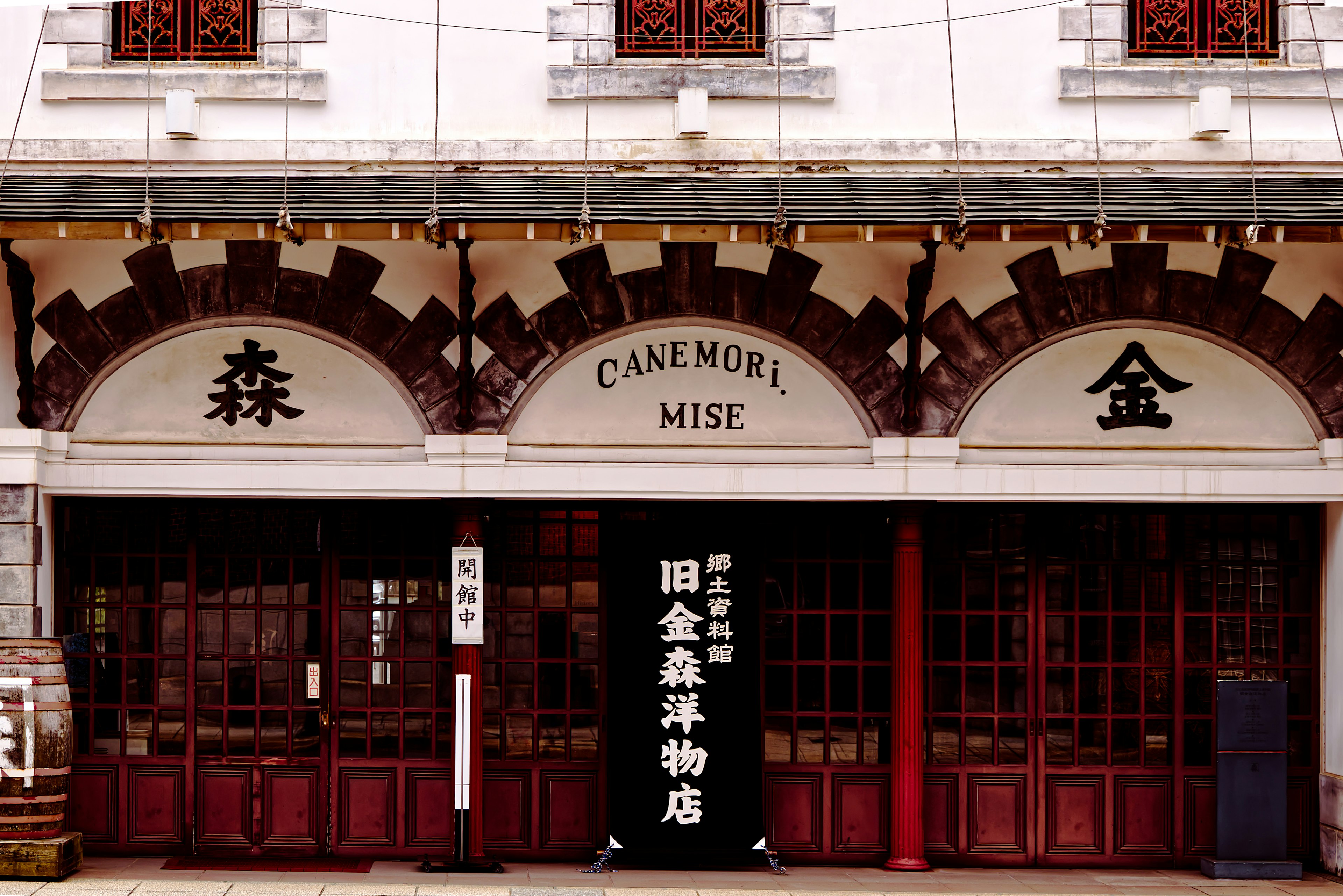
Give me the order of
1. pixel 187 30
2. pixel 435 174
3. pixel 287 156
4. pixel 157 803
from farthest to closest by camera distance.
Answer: pixel 157 803, pixel 187 30, pixel 287 156, pixel 435 174

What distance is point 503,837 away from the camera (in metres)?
10.1

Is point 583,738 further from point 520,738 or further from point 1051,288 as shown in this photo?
point 1051,288

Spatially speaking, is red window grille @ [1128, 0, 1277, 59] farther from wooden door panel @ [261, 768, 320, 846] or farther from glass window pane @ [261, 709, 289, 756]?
wooden door panel @ [261, 768, 320, 846]

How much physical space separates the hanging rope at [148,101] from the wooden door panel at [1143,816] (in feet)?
27.9

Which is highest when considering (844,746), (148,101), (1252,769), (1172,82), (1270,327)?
(1172,82)

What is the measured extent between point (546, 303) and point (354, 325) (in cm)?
150

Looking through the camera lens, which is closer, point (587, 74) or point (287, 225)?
point (287, 225)

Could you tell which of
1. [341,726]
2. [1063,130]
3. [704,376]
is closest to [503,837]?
[341,726]

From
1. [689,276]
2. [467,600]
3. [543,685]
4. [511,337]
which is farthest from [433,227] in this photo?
[543,685]

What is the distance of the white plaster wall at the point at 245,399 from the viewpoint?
9828mm

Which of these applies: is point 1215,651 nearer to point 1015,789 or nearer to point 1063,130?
point 1015,789

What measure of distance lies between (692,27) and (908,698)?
557cm

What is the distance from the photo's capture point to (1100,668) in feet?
33.4

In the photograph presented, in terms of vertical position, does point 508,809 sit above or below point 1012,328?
below
